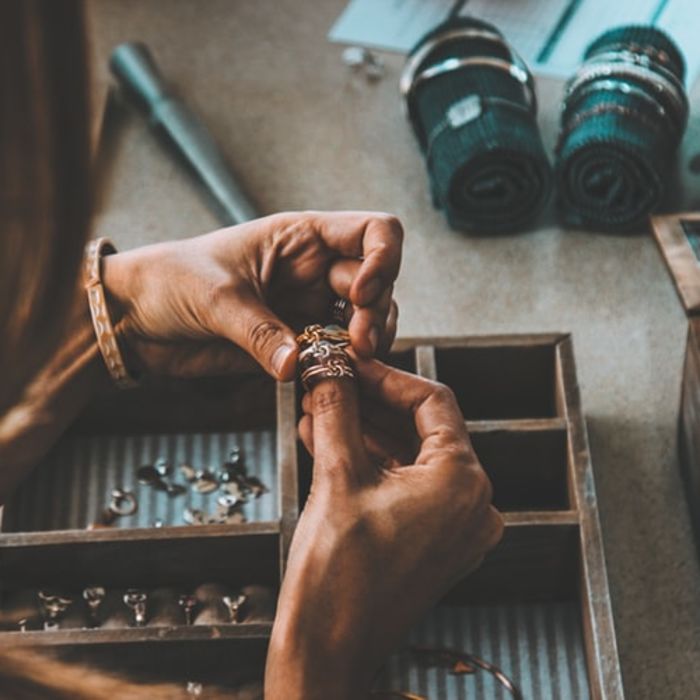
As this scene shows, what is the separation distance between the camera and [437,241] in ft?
5.29

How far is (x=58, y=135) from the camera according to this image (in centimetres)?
55

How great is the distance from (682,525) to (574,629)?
20 cm

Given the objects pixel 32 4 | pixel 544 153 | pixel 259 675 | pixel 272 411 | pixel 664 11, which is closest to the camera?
pixel 32 4

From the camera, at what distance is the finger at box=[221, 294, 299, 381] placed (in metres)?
1.01

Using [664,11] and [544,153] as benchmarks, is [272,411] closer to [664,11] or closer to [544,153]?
[544,153]

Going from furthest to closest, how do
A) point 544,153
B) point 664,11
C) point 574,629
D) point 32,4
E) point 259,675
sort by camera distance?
point 664,11 < point 544,153 < point 574,629 < point 259,675 < point 32,4

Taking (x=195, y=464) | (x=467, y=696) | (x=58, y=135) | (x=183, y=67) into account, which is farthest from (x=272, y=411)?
(x=58, y=135)

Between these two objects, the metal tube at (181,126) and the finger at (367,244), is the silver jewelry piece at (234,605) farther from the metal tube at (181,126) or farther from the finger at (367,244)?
the metal tube at (181,126)

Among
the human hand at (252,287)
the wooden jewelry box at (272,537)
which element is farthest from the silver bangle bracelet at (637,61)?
the human hand at (252,287)

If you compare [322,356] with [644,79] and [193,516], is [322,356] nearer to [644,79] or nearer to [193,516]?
[193,516]

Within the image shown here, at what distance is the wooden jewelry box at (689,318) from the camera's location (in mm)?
1299

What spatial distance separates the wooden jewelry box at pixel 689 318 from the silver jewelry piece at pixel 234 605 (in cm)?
46

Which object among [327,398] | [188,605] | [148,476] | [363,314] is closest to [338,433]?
[327,398]

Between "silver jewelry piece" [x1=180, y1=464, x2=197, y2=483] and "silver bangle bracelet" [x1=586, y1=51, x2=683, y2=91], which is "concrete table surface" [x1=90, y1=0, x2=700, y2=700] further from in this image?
"silver jewelry piece" [x1=180, y1=464, x2=197, y2=483]
